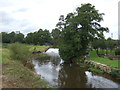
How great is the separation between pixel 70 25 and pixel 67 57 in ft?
20.3

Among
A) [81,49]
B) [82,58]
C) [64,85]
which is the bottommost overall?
[64,85]

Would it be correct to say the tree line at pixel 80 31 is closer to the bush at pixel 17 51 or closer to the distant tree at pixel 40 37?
the bush at pixel 17 51

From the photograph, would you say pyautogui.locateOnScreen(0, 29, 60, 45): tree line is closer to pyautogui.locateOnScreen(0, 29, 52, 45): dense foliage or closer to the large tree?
pyautogui.locateOnScreen(0, 29, 52, 45): dense foliage

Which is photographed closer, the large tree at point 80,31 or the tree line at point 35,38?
the large tree at point 80,31

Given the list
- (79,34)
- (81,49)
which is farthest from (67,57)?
(79,34)

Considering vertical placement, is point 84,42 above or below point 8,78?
above

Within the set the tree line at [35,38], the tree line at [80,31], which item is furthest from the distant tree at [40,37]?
the tree line at [80,31]

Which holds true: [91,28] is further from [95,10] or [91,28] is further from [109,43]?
[109,43]

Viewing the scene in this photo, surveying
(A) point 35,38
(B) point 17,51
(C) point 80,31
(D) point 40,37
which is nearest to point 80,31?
(C) point 80,31

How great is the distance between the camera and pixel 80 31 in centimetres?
2250

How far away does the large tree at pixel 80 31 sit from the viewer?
2202cm

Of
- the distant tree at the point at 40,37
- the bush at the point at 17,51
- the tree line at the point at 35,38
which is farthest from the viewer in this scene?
the distant tree at the point at 40,37

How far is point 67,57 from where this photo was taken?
23234 mm

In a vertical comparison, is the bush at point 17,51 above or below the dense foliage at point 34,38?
below
